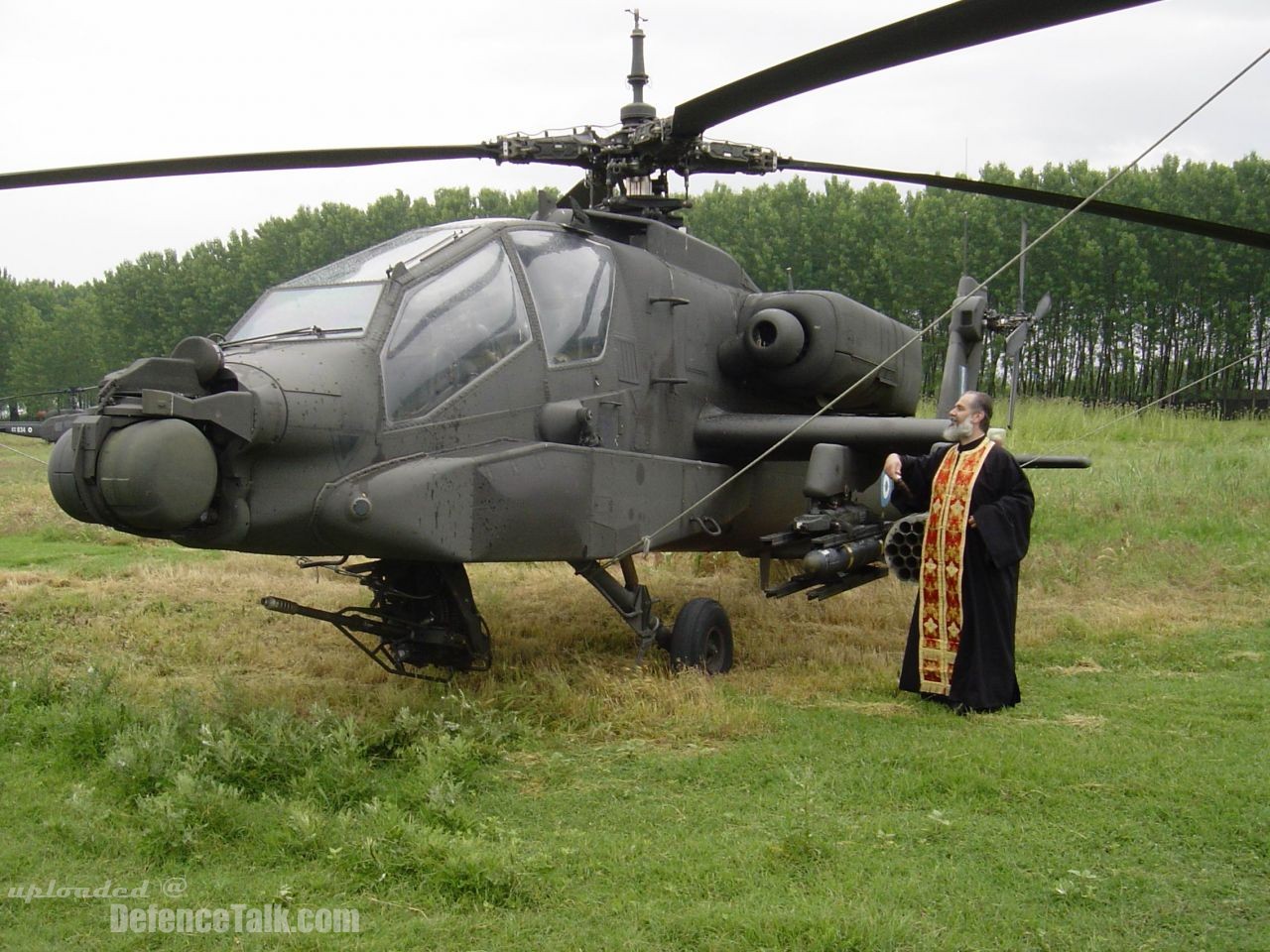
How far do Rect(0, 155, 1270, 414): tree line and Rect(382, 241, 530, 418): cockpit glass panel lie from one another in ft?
78.2

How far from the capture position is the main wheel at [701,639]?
23.1 ft

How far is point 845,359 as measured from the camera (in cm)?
816

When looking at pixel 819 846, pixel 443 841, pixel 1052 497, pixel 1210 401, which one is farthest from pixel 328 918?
pixel 1210 401

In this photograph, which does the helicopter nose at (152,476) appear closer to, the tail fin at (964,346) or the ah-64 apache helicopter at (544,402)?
the ah-64 apache helicopter at (544,402)

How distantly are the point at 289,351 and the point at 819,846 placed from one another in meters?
3.21

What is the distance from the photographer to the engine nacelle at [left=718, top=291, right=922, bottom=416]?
7906mm

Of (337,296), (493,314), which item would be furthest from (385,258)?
(493,314)

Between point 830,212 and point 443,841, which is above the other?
point 830,212

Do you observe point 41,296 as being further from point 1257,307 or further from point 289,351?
point 289,351

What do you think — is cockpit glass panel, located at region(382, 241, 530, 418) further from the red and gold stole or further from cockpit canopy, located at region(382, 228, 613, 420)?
the red and gold stole

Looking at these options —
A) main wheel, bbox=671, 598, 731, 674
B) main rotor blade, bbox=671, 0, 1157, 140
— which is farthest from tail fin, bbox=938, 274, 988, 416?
main rotor blade, bbox=671, 0, 1157, 140

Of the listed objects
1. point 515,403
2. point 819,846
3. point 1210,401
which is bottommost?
point 1210,401


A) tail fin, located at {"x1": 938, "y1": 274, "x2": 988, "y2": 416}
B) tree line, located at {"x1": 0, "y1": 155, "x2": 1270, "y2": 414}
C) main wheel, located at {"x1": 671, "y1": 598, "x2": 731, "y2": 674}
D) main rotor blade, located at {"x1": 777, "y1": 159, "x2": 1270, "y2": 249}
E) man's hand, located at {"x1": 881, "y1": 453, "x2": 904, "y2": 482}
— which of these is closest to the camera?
main rotor blade, located at {"x1": 777, "y1": 159, "x2": 1270, "y2": 249}

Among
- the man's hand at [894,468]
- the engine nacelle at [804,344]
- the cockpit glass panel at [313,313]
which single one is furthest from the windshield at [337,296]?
the man's hand at [894,468]
